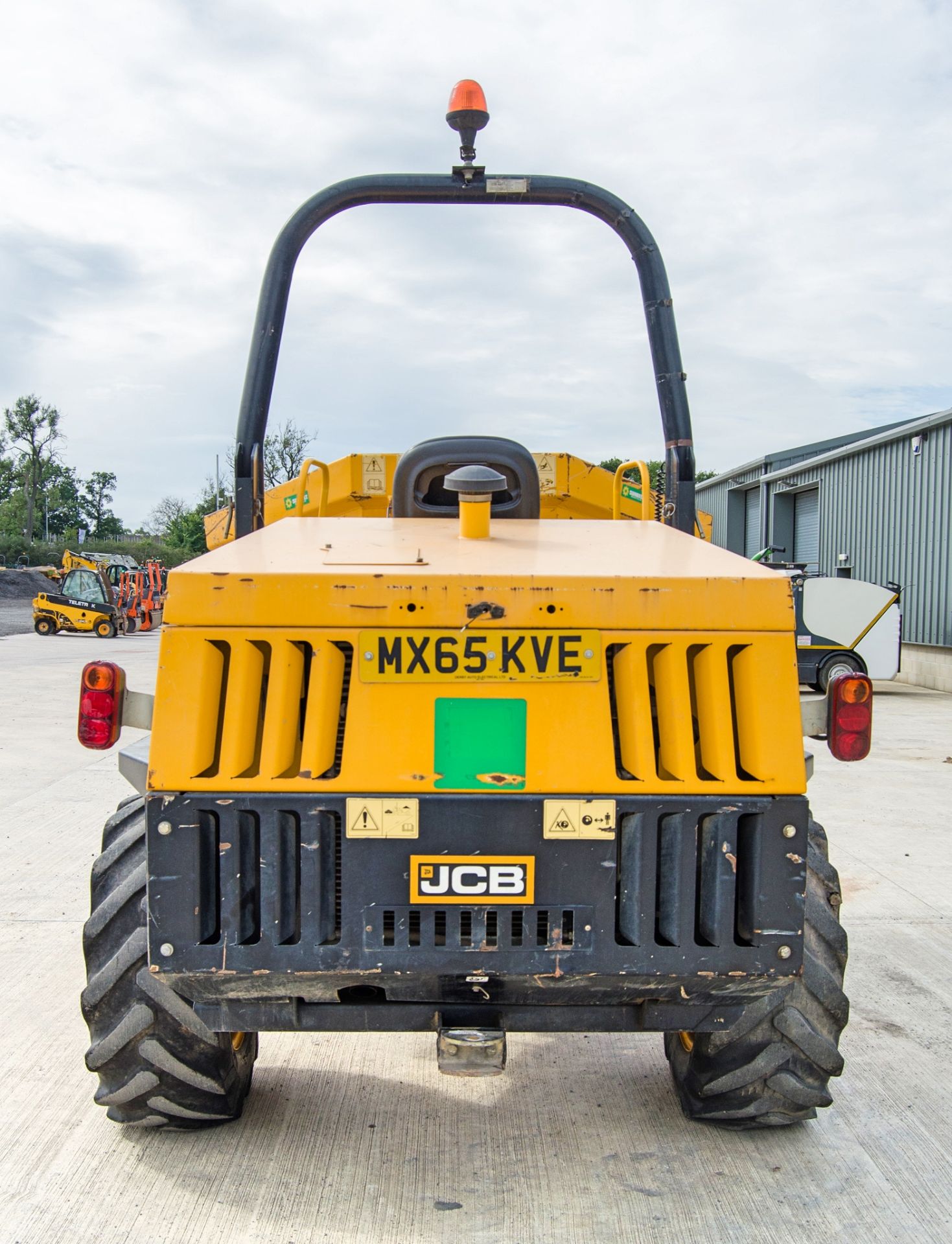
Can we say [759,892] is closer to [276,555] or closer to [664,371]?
[276,555]

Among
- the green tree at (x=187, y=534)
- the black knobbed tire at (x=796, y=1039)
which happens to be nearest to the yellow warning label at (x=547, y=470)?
the black knobbed tire at (x=796, y=1039)

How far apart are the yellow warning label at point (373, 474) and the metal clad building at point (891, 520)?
11.8m

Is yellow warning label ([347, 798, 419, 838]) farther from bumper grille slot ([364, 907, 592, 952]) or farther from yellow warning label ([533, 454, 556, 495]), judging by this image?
yellow warning label ([533, 454, 556, 495])

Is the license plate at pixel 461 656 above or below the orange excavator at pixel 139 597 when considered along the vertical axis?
below

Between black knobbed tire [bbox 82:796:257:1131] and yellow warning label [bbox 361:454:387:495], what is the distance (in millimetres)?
2867

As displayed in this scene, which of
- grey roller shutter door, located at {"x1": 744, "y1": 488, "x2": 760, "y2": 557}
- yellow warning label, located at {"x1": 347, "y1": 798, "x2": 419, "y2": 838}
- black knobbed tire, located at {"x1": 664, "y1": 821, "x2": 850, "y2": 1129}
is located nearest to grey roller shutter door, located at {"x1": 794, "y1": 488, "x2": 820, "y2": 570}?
grey roller shutter door, located at {"x1": 744, "y1": 488, "x2": 760, "y2": 557}

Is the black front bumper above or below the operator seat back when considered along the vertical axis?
below

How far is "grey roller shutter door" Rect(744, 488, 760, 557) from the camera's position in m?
27.0

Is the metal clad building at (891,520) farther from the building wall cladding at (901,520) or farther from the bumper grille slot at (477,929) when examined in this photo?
the bumper grille slot at (477,929)

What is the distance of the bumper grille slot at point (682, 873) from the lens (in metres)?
2.32

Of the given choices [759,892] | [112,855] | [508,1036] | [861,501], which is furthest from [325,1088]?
[861,501]

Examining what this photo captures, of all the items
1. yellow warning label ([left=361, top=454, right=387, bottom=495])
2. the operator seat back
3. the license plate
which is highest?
yellow warning label ([left=361, top=454, right=387, bottom=495])

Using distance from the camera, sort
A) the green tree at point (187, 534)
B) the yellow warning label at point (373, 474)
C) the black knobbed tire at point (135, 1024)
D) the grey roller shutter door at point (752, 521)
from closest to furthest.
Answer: the black knobbed tire at point (135, 1024)
the yellow warning label at point (373, 474)
the grey roller shutter door at point (752, 521)
the green tree at point (187, 534)

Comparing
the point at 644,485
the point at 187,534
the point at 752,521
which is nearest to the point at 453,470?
the point at 644,485
